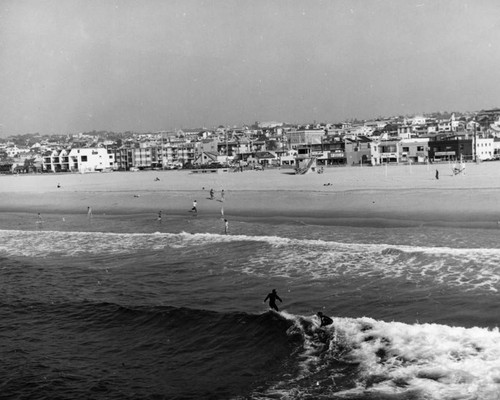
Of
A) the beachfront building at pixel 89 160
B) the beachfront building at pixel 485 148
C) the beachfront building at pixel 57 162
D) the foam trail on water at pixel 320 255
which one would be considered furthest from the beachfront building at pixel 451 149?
the beachfront building at pixel 57 162

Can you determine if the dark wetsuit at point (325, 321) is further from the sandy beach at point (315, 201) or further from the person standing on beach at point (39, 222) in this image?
the person standing on beach at point (39, 222)

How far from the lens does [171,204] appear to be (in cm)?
3866

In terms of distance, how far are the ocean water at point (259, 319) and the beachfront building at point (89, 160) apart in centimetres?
8330

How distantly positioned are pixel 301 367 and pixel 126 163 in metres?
105

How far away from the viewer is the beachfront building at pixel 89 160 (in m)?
104

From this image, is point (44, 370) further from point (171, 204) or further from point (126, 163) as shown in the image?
point (126, 163)

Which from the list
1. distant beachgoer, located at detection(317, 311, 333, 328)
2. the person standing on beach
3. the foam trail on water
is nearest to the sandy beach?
the person standing on beach

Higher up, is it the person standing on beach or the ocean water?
the person standing on beach

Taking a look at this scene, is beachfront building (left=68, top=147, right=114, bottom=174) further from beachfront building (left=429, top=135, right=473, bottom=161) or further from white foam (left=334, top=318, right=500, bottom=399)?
white foam (left=334, top=318, right=500, bottom=399)

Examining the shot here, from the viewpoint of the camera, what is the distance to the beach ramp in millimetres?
62681

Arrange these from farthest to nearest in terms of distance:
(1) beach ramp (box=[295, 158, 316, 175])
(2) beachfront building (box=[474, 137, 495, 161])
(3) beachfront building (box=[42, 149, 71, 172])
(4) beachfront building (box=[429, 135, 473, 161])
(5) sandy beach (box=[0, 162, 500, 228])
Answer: (3) beachfront building (box=[42, 149, 71, 172]) < (2) beachfront building (box=[474, 137, 495, 161]) < (4) beachfront building (box=[429, 135, 473, 161]) < (1) beach ramp (box=[295, 158, 316, 175]) < (5) sandy beach (box=[0, 162, 500, 228])

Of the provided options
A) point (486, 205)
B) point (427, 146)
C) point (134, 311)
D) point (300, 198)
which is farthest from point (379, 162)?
point (134, 311)

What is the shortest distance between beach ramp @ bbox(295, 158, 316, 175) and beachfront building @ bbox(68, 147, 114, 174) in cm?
4957

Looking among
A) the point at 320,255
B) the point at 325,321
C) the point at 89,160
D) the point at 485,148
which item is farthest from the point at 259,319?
the point at 89,160
